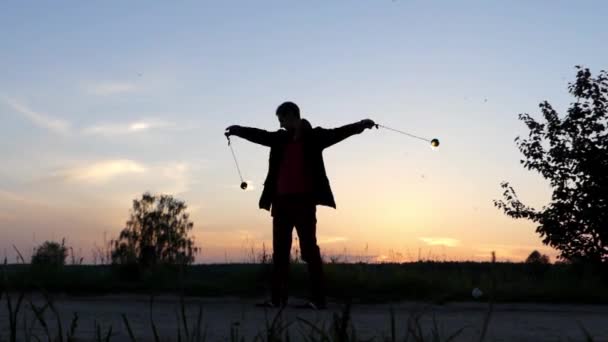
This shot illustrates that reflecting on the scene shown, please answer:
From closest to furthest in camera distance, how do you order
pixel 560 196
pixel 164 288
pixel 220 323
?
pixel 220 323, pixel 164 288, pixel 560 196

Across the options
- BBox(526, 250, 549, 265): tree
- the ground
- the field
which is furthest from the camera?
BBox(526, 250, 549, 265): tree

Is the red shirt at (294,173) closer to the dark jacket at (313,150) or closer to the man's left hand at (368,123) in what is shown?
the dark jacket at (313,150)

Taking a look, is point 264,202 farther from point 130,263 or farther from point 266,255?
point 130,263

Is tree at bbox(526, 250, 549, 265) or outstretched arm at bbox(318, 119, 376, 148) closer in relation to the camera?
outstretched arm at bbox(318, 119, 376, 148)

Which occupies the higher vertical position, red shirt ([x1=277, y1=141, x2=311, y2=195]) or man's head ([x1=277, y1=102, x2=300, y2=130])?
man's head ([x1=277, y1=102, x2=300, y2=130])

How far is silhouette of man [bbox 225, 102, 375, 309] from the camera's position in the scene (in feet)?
28.0

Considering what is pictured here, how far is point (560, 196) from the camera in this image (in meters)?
17.8

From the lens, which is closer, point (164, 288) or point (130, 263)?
point (164, 288)

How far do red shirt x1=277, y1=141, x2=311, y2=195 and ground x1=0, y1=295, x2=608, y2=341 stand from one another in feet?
4.28

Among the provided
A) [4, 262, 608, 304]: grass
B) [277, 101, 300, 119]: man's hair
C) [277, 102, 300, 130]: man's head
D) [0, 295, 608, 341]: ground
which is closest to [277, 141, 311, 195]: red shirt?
[277, 102, 300, 130]: man's head

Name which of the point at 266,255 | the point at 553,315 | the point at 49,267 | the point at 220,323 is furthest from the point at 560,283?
the point at 49,267

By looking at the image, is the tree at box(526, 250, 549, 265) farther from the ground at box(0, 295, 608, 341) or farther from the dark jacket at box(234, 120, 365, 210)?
the dark jacket at box(234, 120, 365, 210)

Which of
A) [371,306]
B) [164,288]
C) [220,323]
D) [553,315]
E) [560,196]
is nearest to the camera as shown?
[220,323]

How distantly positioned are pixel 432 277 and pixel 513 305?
217 centimetres
